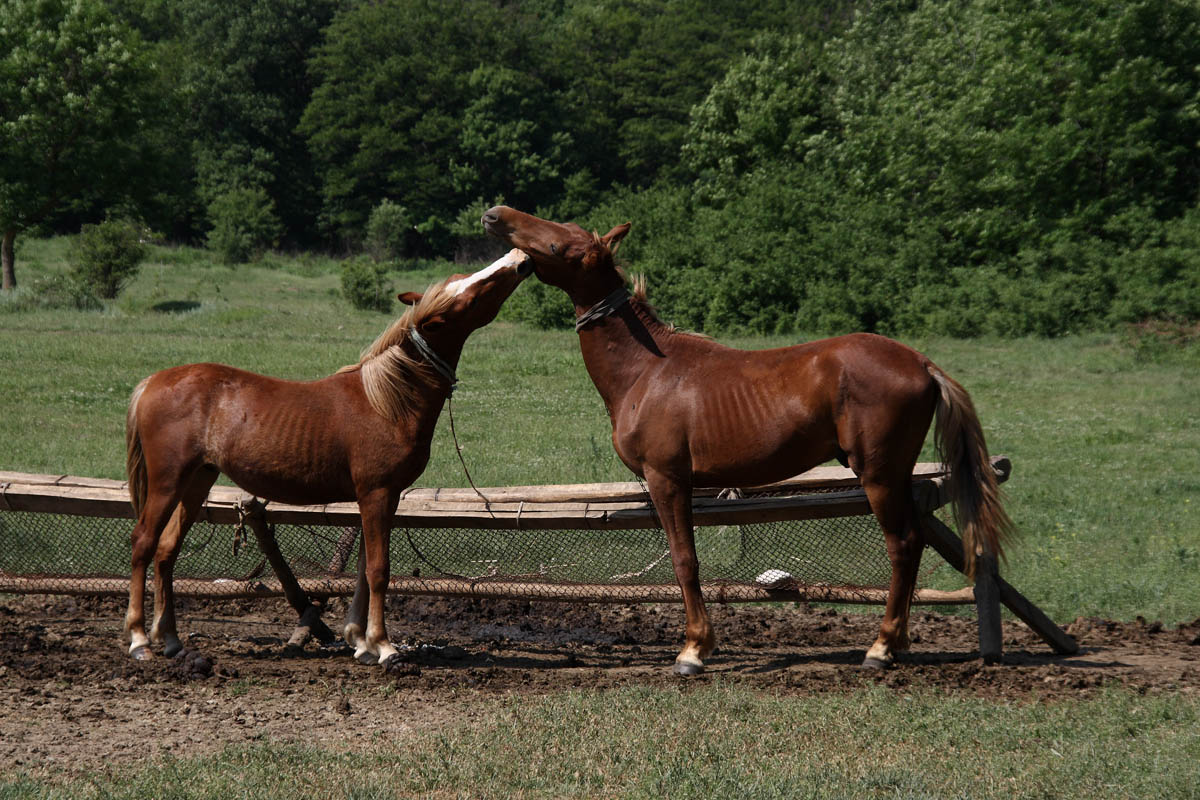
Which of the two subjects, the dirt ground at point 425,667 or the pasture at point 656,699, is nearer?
the pasture at point 656,699

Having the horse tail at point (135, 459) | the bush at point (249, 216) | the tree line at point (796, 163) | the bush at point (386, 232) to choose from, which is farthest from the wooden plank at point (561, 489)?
the bush at point (386, 232)

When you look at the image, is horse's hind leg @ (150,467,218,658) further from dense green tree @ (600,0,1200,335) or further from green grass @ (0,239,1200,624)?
dense green tree @ (600,0,1200,335)

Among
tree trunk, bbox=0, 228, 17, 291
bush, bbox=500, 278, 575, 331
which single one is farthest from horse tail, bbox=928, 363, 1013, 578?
tree trunk, bbox=0, 228, 17, 291

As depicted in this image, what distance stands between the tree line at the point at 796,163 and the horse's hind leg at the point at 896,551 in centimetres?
1882

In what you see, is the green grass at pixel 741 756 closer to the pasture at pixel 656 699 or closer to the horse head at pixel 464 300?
the pasture at pixel 656 699

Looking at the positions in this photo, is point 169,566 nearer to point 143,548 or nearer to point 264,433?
point 143,548

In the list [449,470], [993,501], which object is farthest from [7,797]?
[449,470]

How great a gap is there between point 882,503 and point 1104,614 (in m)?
2.83

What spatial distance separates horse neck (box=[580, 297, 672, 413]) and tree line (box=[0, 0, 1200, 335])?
18734 mm

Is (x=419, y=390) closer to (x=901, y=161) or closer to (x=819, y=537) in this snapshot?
(x=819, y=537)

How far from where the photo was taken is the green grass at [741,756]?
425cm

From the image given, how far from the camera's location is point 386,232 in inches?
2200

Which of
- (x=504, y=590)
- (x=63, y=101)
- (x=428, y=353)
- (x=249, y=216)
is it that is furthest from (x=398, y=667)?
(x=249, y=216)

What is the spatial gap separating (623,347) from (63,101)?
32961mm
